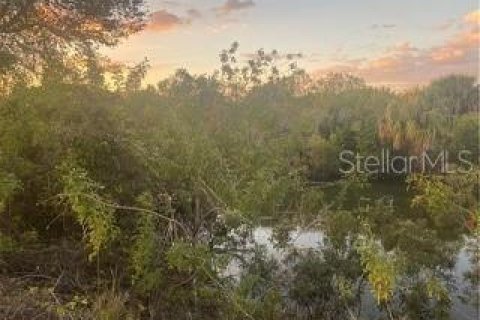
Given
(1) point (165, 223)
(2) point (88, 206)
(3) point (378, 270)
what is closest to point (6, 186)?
(2) point (88, 206)

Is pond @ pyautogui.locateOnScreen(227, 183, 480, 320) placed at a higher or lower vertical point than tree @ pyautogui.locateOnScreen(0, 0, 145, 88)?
lower

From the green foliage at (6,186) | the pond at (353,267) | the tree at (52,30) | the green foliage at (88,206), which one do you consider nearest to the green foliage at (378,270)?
the pond at (353,267)

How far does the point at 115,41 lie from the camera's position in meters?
14.8

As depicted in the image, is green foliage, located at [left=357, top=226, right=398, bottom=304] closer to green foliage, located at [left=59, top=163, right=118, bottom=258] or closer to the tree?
green foliage, located at [left=59, top=163, right=118, bottom=258]

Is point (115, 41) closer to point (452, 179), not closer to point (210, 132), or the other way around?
point (210, 132)

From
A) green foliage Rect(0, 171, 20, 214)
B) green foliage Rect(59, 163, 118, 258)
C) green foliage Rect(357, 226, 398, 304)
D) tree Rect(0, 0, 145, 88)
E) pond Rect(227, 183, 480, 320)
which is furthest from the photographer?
tree Rect(0, 0, 145, 88)

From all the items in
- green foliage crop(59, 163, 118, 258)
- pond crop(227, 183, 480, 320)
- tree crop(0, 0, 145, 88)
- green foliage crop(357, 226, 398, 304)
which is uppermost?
tree crop(0, 0, 145, 88)

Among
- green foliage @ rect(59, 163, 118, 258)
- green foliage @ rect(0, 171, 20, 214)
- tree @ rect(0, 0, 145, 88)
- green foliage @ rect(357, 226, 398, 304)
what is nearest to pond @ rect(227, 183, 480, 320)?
green foliage @ rect(59, 163, 118, 258)

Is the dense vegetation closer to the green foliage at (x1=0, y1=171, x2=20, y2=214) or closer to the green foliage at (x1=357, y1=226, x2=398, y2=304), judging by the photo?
the green foliage at (x1=0, y1=171, x2=20, y2=214)

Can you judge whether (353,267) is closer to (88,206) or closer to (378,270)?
(378,270)

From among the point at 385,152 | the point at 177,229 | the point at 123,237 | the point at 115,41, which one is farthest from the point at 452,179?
the point at 385,152

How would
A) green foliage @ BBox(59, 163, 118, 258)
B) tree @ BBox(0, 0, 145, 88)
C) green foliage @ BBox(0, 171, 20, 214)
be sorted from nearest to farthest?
1. green foliage @ BBox(59, 163, 118, 258)
2. green foliage @ BBox(0, 171, 20, 214)
3. tree @ BBox(0, 0, 145, 88)

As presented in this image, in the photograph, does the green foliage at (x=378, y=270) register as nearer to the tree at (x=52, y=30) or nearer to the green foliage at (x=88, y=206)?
the green foliage at (x=88, y=206)

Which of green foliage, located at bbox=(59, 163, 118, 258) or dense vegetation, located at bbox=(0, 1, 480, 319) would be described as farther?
dense vegetation, located at bbox=(0, 1, 480, 319)
